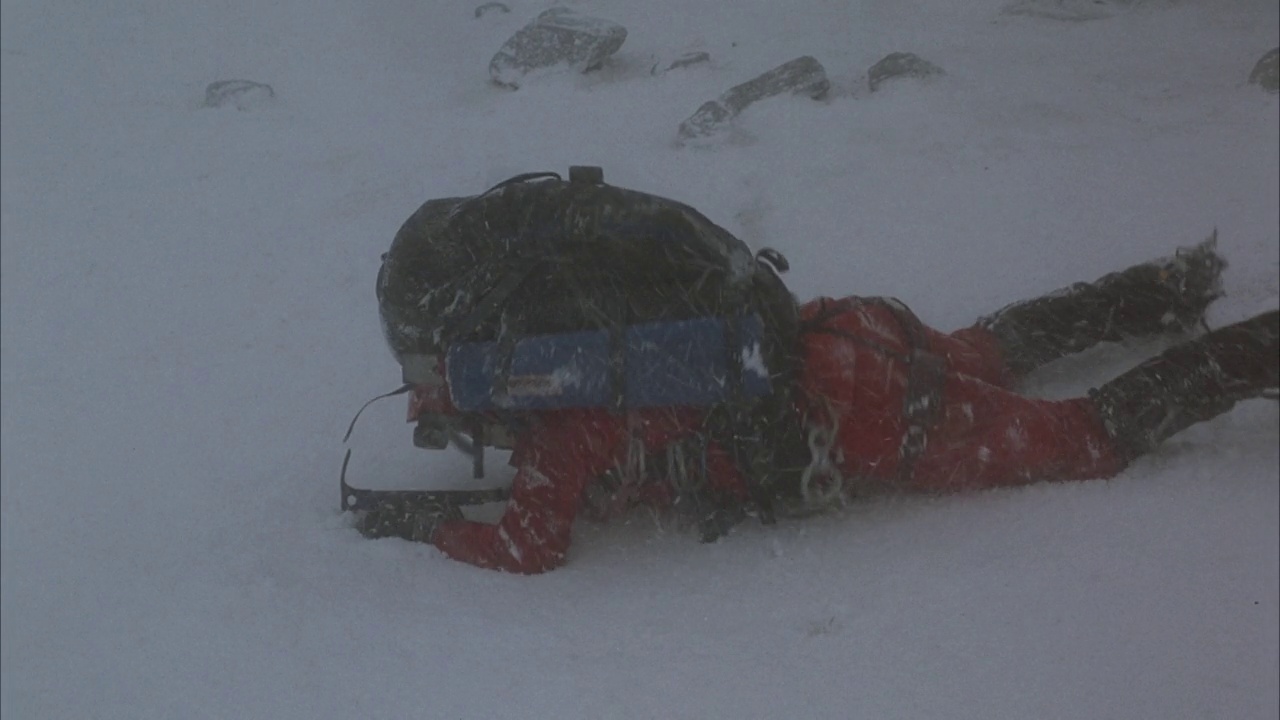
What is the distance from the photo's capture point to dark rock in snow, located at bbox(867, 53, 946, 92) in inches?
83.7

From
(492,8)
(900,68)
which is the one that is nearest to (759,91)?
(900,68)

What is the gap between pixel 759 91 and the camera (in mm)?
2650

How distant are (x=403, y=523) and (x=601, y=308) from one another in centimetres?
77

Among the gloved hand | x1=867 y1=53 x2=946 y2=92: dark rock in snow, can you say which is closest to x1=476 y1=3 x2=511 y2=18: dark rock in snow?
x1=867 y1=53 x2=946 y2=92: dark rock in snow

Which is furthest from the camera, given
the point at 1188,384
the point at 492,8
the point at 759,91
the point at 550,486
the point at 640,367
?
the point at 492,8

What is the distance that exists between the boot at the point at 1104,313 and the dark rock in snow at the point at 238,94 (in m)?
2.26

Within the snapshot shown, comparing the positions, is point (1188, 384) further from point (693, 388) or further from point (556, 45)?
point (556, 45)

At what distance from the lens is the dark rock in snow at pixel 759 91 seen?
2.41 meters

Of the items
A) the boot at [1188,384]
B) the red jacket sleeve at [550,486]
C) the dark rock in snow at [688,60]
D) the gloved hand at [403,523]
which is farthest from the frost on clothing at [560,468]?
the dark rock in snow at [688,60]

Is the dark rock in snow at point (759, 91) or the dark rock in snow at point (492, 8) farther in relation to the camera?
the dark rock in snow at point (492, 8)

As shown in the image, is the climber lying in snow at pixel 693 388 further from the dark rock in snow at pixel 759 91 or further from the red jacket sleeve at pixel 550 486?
the dark rock in snow at pixel 759 91

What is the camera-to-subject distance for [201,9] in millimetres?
2510

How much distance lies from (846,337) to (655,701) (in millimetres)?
889

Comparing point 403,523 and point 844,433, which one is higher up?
point 844,433
